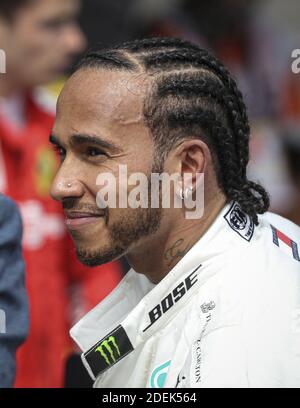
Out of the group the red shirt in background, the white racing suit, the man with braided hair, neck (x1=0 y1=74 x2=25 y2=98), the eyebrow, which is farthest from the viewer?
neck (x1=0 y1=74 x2=25 y2=98)

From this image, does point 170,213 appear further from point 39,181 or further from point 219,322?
point 39,181

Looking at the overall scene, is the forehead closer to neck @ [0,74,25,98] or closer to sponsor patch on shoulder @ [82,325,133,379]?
sponsor patch on shoulder @ [82,325,133,379]

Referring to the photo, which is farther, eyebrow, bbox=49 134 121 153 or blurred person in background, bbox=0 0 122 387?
blurred person in background, bbox=0 0 122 387

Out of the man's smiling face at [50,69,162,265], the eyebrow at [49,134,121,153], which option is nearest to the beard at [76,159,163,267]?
the man's smiling face at [50,69,162,265]

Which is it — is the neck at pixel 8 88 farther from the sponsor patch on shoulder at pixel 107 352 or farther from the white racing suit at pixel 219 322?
the sponsor patch on shoulder at pixel 107 352

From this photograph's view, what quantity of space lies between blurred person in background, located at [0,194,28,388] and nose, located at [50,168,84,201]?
253 millimetres

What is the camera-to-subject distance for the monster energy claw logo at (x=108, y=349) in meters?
2.50

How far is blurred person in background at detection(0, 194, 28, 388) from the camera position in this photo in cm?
255

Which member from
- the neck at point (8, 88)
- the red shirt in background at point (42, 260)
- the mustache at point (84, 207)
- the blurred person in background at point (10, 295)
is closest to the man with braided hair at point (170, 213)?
the mustache at point (84, 207)

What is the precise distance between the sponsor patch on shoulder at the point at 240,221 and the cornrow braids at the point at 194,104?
0.6 inches

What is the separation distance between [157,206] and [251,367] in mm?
557

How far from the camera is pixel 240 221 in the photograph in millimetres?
2525

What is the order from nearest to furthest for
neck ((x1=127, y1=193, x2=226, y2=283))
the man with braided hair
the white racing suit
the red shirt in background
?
the white racing suit → the man with braided hair → neck ((x1=127, y1=193, x2=226, y2=283)) → the red shirt in background

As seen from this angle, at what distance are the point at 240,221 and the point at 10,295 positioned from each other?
0.63 m
